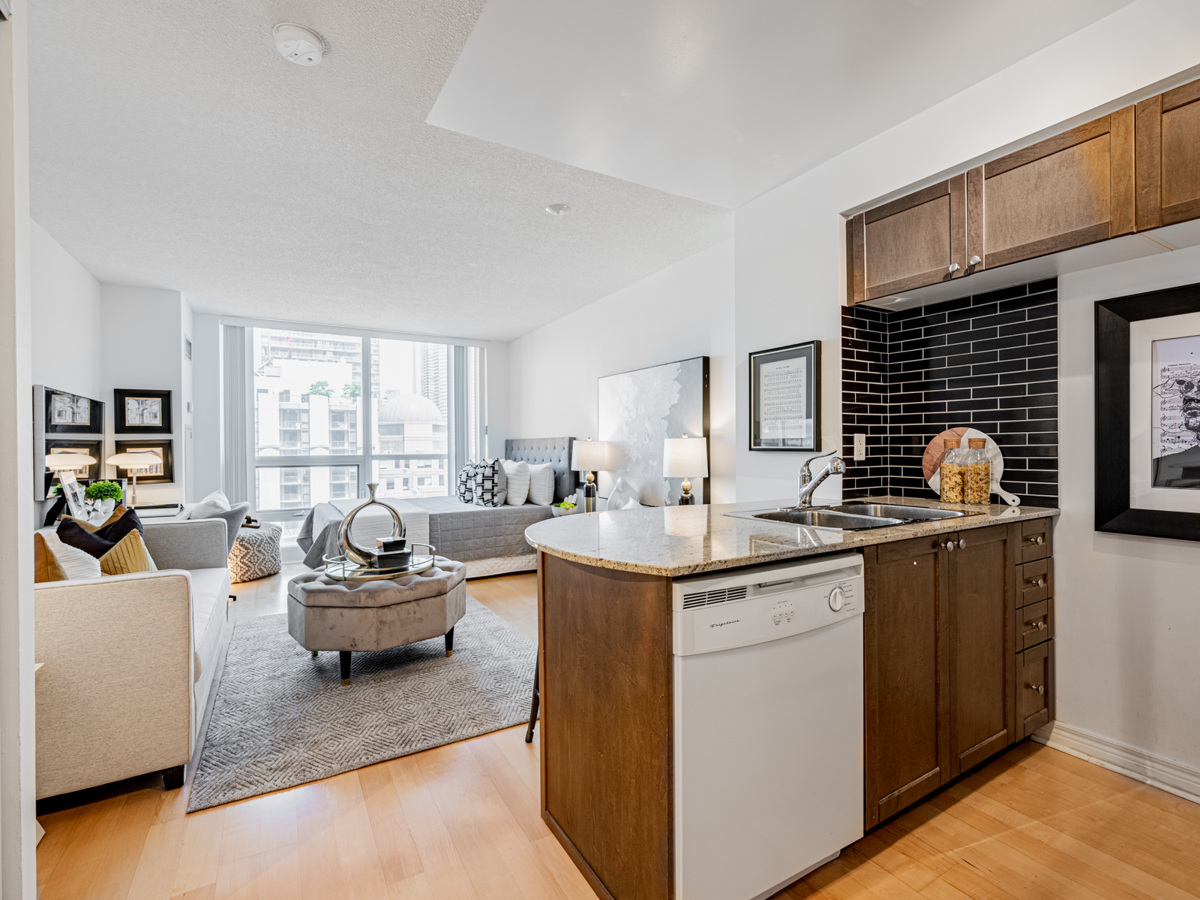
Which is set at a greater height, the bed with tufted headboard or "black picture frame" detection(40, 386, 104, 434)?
"black picture frame" detection(40, 386, 104, 434)

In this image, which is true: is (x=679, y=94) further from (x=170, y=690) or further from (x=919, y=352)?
(x=170, y=690)

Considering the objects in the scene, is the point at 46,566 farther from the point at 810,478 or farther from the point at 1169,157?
the point at 1169,157

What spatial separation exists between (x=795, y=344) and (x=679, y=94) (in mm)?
1240

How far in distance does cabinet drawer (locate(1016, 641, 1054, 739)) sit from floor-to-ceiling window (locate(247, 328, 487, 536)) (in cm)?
585

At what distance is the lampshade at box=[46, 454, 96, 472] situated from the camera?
3.61m

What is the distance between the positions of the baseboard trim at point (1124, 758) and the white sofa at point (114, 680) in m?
3.29

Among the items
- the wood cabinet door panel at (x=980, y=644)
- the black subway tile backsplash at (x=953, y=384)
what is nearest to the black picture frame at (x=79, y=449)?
the black subway tile backsplash at (x=953, y=384)

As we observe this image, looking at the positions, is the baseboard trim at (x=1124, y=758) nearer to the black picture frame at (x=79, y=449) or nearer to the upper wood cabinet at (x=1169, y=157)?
the upper wood cabinet at (x=1169, y=157)

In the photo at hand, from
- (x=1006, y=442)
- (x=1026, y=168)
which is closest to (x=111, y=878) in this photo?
(x=1006, y=442)

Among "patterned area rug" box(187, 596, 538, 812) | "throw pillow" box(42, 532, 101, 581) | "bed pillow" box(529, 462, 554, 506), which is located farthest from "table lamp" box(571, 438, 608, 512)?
"throw pillow" box(42, 532, 101, 581)

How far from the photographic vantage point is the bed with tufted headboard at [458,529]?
4570 millimetres

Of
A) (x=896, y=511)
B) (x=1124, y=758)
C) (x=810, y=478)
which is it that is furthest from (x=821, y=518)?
(x=1124, y=758)

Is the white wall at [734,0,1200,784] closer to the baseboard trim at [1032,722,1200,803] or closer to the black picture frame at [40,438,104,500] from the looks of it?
the baseboard trim at [1032,722,1200,803]

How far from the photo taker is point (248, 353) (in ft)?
20.8
